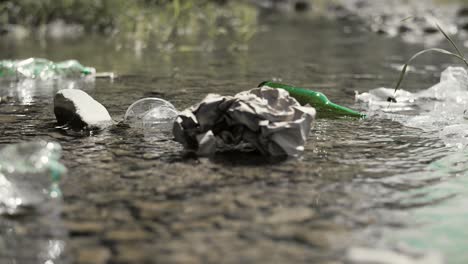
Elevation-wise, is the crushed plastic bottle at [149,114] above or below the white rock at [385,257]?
above

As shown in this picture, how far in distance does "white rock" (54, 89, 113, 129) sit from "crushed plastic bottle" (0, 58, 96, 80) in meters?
2.18

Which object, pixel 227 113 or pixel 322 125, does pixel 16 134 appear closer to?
pixel 227 113

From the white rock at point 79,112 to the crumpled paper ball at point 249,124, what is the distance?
2.20 feet

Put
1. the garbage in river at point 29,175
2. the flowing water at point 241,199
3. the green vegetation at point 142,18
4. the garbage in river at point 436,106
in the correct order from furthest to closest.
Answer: the green vegetation at point 142,18 < the garbage in river at point 436,106 < the garbage in river at point 29,175 < the flowing water at point 241,199

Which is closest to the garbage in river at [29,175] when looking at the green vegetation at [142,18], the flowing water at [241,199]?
the flowing water at [241,199]

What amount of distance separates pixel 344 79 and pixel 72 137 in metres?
3.09

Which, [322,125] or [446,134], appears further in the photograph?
[322,125]

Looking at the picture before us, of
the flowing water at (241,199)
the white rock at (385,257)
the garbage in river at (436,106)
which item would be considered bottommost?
the white rock at (385,257)

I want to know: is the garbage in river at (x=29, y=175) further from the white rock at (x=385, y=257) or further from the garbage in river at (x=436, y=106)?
the garbage in river at (x=436, y=106)

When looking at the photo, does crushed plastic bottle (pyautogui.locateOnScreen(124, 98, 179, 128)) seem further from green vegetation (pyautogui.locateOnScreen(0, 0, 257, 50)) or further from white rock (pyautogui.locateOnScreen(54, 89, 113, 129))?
green vegetation (pyautogui.locateOnScreen(0, 0, 257, 50))

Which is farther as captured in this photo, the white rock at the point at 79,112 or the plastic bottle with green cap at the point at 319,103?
the plastic bottle with green cap at the point at 319,103

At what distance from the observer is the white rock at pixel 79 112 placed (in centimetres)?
350

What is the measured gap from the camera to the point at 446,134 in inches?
134

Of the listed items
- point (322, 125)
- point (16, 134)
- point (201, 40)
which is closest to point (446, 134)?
point (322, 125)
